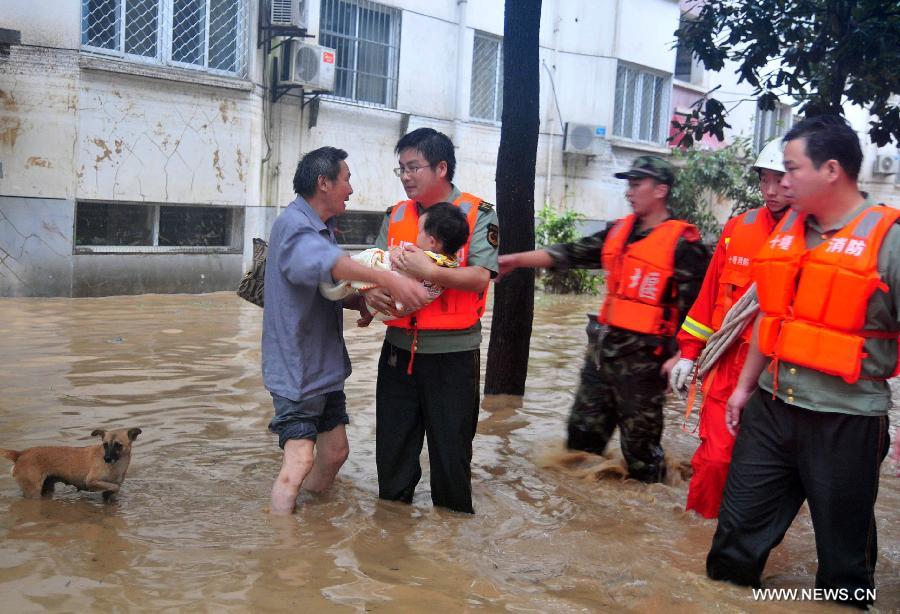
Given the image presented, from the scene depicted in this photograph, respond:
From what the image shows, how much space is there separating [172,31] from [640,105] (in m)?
12.1

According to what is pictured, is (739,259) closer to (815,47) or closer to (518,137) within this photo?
(518,137)

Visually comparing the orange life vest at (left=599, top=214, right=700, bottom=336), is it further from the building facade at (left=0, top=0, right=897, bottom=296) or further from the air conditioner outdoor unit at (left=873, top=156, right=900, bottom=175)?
the air conditioner outdoor unit at (left=873, top=156, right=900, bottom=175)

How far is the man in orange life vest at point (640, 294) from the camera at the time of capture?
17.2 ft

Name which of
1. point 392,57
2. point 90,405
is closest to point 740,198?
point 392,57

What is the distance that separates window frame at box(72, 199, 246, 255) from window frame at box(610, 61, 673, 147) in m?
9.78

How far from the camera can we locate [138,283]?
1308cm

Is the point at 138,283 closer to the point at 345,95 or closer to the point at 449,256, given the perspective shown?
the point at 345,95

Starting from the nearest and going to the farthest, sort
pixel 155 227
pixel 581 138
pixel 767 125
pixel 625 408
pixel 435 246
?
1. pixel 435 246
2. pixel 625 408
3. pixel 155 227
4. pixel 581 138
5. pixel 767 125

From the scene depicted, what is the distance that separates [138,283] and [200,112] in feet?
8.19

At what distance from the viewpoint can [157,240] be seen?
13.6 metres

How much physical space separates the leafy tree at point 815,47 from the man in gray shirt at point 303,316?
479cm

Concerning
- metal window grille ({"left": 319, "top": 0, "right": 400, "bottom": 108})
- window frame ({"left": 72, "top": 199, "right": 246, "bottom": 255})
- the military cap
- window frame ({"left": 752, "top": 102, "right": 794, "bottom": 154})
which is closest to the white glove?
the military cap

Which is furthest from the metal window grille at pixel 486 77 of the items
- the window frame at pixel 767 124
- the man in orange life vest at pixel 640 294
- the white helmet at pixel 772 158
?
the white helmet at pixel 772 158

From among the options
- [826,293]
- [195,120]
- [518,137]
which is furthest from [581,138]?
[826,293]
